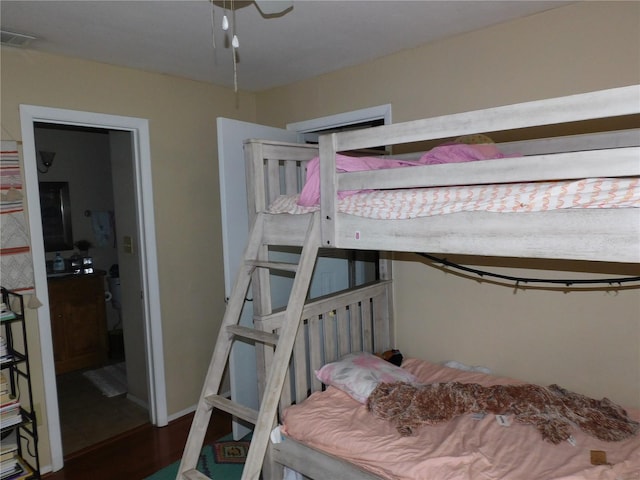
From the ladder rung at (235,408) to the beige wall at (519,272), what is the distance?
135cm

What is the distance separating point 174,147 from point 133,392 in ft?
6.66

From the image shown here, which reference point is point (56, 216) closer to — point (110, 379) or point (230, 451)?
point (110, 379)

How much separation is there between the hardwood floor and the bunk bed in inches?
38.6

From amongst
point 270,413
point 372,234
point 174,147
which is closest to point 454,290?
point 372,234

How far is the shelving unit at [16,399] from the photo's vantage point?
228 cm

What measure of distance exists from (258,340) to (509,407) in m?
1.21

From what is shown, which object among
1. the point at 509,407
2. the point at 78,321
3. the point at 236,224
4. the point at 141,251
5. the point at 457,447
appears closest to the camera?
the point at 457,447

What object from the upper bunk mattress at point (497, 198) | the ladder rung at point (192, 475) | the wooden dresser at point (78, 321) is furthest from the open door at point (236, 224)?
the wooden dresser at point (78, 321)

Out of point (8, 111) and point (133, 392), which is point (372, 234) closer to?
point (8, 111)

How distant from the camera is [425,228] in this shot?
1504 millimetres

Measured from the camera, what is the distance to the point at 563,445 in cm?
179

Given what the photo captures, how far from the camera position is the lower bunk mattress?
1640 millimetres

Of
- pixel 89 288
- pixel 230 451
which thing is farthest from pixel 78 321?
pixel 230 451

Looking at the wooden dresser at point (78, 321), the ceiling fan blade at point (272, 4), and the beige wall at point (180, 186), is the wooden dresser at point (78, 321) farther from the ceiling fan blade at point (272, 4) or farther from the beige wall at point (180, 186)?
the ceiling fan blade at point (272, 4)
